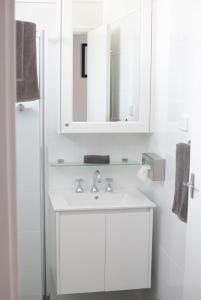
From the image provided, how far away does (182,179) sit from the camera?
2.09m

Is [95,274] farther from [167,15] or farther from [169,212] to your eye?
[167,15]

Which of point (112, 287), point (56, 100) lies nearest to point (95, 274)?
point (112, 287)

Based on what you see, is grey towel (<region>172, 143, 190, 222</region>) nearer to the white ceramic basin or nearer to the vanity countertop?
the vanity countertop

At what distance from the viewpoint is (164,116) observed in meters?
2.52

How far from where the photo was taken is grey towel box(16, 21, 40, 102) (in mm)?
1786

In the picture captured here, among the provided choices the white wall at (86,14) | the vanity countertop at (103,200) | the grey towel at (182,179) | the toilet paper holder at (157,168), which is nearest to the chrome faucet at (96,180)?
the vanity countertop at (103,200)

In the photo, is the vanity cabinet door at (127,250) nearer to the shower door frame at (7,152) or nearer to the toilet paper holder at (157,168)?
the toilet paper holder at (157,168)

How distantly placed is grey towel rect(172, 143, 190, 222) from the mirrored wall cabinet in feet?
2.23

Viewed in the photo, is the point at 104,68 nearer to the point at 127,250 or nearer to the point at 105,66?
the point at 105,66

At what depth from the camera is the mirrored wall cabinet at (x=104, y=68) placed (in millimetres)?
2637

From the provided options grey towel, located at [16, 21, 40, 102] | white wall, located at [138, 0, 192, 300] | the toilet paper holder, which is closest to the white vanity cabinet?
white wall, located at [138, 0, 192, 300]

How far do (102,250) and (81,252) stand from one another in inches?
5.0

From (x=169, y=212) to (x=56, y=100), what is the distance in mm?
1037

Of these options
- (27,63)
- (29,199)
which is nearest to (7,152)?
(27,63)
